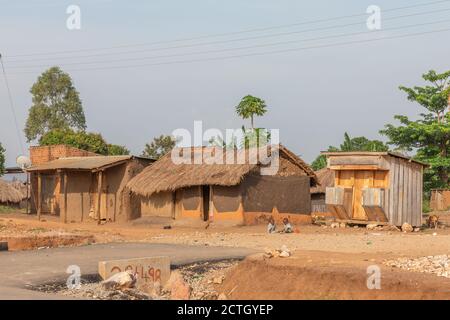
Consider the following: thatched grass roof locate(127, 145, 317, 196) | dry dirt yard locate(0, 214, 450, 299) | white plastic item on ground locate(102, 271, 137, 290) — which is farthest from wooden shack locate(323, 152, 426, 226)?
white plastic item on ground locate(102, 271, 137, 290)

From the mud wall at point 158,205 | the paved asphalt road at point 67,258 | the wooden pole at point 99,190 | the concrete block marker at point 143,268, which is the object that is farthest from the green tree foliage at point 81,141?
the concrete block marker at point 143,268

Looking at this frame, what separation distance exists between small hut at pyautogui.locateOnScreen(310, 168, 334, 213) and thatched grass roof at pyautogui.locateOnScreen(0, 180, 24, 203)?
20944 millimetres

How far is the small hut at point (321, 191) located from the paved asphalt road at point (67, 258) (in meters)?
22.1

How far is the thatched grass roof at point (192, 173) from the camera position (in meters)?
27.9

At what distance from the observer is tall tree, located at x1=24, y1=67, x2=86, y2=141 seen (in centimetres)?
6188

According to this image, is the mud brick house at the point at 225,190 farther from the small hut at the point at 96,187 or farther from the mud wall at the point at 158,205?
the small hut at the point at 96,187

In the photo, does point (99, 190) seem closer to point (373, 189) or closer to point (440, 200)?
point (373, 189)

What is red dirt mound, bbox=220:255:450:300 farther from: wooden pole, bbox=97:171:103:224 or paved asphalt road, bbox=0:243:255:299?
wooden pole, bbox=97:171:103:224

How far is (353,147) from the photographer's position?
49.9 m

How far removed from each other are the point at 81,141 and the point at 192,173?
74.7 ft

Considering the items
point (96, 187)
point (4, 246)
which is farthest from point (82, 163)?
point (4, 246)

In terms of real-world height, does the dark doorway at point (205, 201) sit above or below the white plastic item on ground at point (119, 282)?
above
